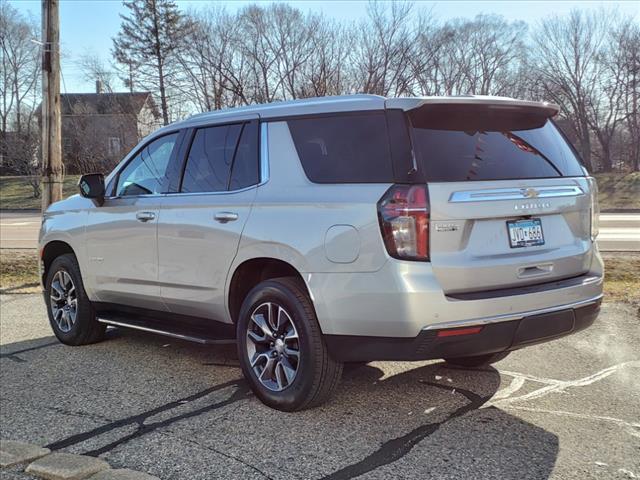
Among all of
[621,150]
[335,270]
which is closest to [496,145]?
[335,270]

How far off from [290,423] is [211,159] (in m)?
2.04

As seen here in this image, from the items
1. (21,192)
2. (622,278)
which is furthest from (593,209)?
(21,192)

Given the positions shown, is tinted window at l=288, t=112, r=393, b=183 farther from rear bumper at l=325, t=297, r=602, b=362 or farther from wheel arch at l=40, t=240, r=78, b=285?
wheel arch at l=40, t=240, r=78, b=285

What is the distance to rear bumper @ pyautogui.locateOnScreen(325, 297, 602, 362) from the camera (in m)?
3.42

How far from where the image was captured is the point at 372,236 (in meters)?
3.46

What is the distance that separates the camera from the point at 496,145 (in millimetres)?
3781

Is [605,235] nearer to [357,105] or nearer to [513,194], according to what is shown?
[513,194]

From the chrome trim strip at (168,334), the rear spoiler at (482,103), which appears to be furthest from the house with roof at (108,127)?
the rear spoiler at (482,103)

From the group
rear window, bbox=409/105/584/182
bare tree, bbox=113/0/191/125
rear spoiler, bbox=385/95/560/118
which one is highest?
bare tree, bbox=113/0/191/125

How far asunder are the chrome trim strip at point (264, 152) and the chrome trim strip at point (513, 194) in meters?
1.34

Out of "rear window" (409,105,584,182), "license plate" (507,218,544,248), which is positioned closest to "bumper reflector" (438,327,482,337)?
"license plate" (507,218,544,248)

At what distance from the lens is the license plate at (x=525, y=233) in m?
3.59

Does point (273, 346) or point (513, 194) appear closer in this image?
point (513, 194)

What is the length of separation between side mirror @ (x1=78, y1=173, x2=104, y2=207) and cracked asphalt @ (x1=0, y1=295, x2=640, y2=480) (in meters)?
1.41
